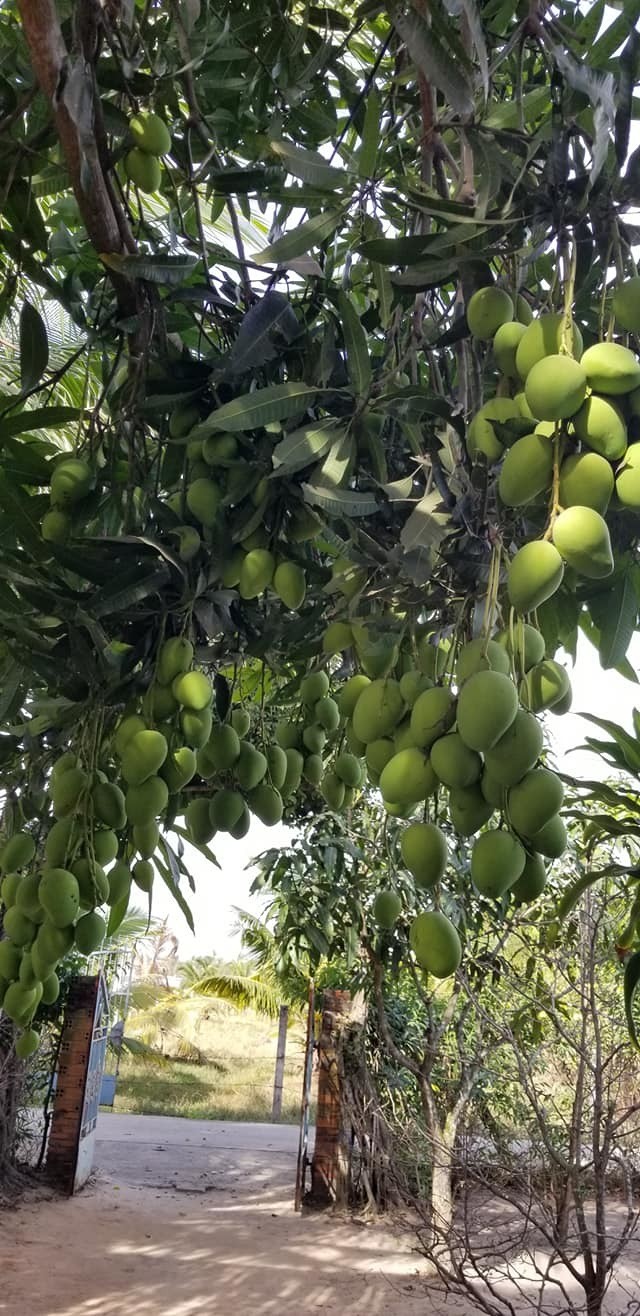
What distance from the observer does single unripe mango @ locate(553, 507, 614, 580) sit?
0.68m

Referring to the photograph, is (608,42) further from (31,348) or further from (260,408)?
(31,348)

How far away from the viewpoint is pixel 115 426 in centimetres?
130

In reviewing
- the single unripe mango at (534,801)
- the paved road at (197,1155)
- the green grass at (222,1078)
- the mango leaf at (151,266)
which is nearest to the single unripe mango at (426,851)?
the single unripe mango at (534,801)

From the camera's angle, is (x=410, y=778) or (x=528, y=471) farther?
(x=410, y=778)

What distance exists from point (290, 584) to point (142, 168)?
0.51m

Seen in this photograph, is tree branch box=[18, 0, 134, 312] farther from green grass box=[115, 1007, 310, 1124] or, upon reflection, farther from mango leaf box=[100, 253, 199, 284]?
green grass box=[115, 1007, 310, 1124]

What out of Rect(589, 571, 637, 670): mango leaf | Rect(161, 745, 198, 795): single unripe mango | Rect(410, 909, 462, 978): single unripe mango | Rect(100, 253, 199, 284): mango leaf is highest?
Rect(100, 253, 199, 284): mango leaf

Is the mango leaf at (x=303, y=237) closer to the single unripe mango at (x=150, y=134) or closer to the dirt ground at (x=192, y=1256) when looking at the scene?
the single unripe mango at (x=150, y=134)

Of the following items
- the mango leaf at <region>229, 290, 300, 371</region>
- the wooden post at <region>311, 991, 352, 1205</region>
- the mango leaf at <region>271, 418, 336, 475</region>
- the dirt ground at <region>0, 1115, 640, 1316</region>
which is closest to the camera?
the mango leaf at <region>271, 418, 336, 475</region>

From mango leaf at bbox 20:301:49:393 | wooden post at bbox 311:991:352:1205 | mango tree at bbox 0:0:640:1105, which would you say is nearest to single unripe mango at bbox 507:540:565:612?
mango tree at bbox 0:0:640:1105

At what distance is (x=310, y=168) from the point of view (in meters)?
1.02

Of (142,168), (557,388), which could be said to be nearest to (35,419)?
(142,168)

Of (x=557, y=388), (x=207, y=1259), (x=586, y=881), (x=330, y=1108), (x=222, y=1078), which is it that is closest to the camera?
(x=557, y=388)

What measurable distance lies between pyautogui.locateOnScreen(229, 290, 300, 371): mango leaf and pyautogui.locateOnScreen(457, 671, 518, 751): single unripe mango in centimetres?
54
